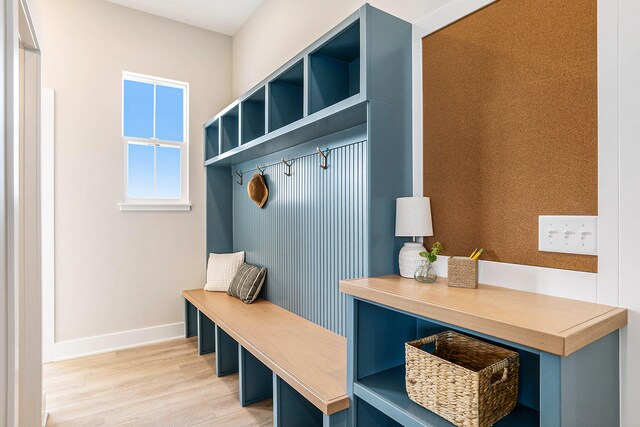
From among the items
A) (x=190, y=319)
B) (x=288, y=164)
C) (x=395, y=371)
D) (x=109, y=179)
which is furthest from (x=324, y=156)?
(x=190, y=319)

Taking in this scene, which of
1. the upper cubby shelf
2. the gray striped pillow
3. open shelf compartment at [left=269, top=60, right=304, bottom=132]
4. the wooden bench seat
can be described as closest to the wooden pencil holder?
the wooden bench seat

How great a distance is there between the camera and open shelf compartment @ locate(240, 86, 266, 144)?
2732 millimetres

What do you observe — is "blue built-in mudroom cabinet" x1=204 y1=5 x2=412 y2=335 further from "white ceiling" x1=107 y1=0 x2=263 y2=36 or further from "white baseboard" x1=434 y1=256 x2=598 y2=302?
"white ceiling" x1=107 y1=0 x2=263 y2=36

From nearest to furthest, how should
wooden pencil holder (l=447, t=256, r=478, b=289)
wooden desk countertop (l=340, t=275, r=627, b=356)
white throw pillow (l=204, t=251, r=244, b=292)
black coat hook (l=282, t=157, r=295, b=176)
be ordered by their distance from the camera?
wooden desk countertop (l=340, t=275, r=627, b=356) < wooden pencil holder (l=447, t=256, r=478, b=289) < black coat hook (l=282, t=157, r=295, b=176) < white throw pillow (l=204, t=251, r=244, b=292)

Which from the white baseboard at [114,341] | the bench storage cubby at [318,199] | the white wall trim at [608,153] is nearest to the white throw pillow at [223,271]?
the bench storage cubby at [318,199]

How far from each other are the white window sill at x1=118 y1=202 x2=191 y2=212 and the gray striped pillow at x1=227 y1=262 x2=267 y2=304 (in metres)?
0.94

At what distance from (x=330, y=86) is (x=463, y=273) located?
47.1 inches

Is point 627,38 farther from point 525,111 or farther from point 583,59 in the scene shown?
point 525,111

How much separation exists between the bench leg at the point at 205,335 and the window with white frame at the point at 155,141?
3.54 ft

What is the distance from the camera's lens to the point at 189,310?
3.45 metres

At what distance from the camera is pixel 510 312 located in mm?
1018

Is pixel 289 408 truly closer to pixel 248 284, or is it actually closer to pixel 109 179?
pixel 248 284

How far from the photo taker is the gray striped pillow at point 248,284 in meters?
2.83

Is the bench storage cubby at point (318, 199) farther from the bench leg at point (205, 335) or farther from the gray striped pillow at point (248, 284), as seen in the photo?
the bench leg at point (205, 335)
